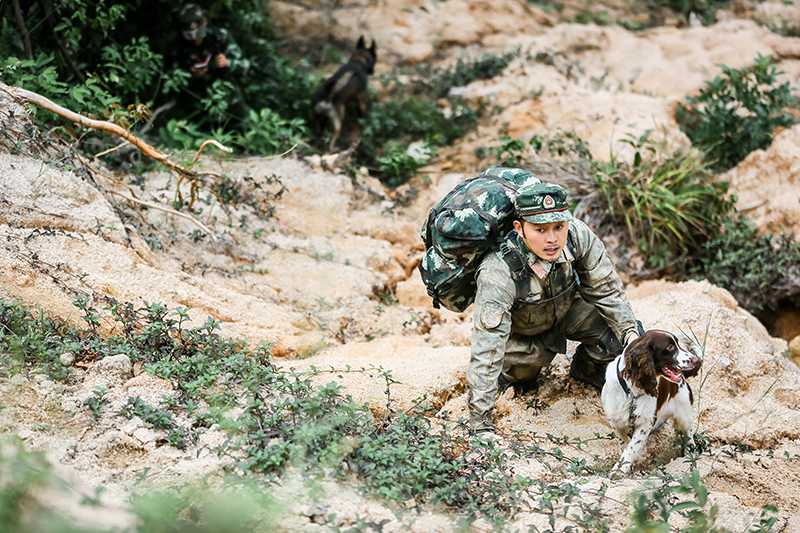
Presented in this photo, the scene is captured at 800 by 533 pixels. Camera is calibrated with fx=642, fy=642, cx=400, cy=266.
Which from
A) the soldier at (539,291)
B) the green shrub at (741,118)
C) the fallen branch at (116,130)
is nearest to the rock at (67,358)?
the fallen branch at (116,130)

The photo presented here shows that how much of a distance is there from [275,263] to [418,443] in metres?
Answer: 2.47

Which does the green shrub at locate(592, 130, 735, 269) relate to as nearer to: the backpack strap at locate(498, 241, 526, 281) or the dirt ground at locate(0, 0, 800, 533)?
the dirt ground at locate(0, 0, 800, 533)

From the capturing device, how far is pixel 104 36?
5582 mm

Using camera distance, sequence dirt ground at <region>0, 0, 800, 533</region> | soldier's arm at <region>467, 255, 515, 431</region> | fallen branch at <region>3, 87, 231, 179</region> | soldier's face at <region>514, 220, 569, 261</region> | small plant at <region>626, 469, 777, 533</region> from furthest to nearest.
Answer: fallen branch at <region>3, 87, 231, 179</region>
soldier's arm at <region>467, 255, 515, 431</region>
soldier's face at <region>514, 220, 569, 261</region>
dirt ground at <region>0, 0, 800, 533</region>
small plant at <region>626, 469, 777, 533</region>

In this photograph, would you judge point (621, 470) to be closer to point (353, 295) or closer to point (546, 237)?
point (546, 237)

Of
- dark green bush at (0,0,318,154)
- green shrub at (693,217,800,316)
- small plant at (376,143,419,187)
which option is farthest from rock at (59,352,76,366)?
green shrub at (693,217,800,316)

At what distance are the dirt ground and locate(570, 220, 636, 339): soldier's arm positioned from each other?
0.58m

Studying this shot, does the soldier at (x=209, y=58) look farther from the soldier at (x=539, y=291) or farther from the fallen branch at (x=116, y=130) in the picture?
Answer: the soldier at (x=539, y=291)

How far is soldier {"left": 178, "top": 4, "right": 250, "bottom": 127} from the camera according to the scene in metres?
6.05

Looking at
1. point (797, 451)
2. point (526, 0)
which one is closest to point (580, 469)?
point (797, 451)

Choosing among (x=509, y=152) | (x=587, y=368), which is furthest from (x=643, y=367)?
(x=509, y=152)

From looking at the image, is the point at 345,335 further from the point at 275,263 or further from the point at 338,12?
the point at 338,12

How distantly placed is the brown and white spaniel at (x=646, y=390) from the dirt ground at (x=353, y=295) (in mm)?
190

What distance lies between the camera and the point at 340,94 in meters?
6.88
